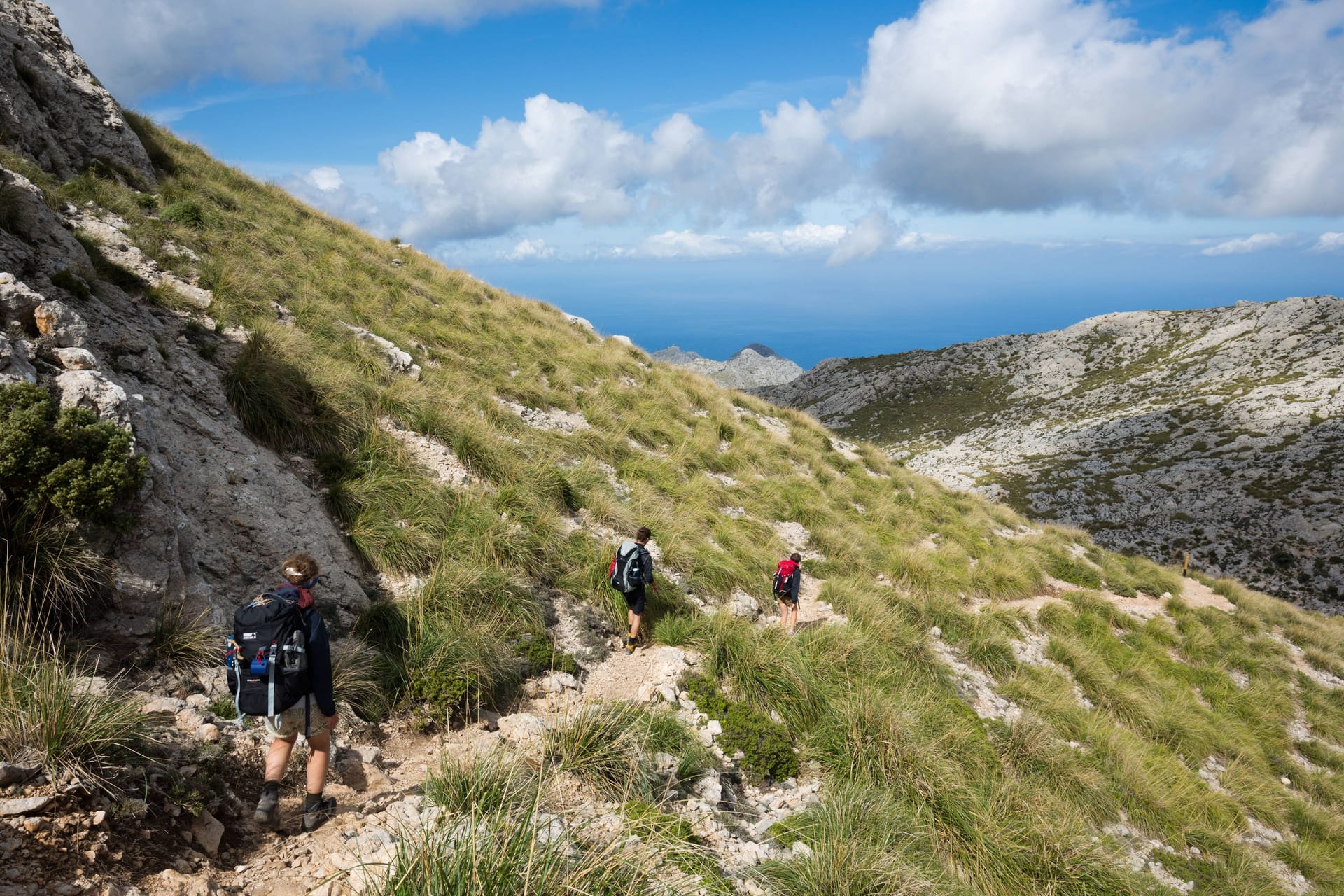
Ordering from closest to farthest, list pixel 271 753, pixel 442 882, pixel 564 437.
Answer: pixel 442 882 → pixel 271 753 → pixel 564 437

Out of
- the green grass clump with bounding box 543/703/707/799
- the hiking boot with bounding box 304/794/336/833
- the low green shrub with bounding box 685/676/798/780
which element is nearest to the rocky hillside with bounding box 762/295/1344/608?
the low green shrub with bounding box 685/676/798/780

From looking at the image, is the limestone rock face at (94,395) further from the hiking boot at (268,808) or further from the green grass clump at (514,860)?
the green grass clump at (514,860)

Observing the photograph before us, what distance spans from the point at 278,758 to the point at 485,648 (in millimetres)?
2544

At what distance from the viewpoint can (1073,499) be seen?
44031mm

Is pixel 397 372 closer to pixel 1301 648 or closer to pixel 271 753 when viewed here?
pixel 271 753

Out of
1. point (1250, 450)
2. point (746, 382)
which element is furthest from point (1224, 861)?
point (746, 382)

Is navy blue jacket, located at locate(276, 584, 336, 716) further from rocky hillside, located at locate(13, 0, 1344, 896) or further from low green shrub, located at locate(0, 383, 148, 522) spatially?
low green shrub, located at locate(0, 383, 148, 522)

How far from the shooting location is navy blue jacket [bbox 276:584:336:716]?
443 cm

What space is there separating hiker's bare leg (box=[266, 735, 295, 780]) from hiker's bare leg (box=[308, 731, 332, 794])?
14 cm

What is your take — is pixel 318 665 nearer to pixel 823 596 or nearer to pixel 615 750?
pixel 615 750

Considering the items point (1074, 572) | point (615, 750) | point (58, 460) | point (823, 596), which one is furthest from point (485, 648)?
point (1074, 572)

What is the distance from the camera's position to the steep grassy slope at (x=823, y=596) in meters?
6.21

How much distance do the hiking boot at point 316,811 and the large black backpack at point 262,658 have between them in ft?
2.21

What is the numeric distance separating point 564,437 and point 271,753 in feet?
31.3
